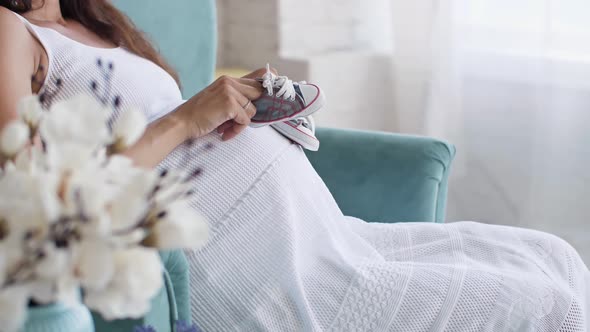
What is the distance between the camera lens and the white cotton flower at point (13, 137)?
52cm

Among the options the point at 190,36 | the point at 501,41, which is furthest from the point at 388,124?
the point at 190,36

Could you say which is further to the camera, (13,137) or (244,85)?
(244,85)

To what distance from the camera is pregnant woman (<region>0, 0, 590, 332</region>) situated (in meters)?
1.12

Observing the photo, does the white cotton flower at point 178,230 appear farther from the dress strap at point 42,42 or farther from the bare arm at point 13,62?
the dress strap at point 42,42

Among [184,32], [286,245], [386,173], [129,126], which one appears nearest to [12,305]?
[129,126]

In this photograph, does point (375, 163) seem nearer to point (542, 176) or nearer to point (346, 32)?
point (542, 176)

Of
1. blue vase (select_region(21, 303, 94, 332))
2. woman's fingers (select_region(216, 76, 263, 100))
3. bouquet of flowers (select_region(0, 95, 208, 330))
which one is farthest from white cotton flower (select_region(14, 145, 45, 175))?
woman's fingers (select_region(216, 76, 263, 100))

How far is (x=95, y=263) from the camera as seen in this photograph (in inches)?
19.2

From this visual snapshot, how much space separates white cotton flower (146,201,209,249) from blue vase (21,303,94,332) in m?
0.10

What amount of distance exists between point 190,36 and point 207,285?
90 cm

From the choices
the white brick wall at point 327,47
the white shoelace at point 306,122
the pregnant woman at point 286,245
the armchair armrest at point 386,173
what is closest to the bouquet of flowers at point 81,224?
the pregnant woman at point 286,245

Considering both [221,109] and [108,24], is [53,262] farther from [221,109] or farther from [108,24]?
[108,24]

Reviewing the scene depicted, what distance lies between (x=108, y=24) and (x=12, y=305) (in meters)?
1.10

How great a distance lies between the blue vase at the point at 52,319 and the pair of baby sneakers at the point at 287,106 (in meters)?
0.74
